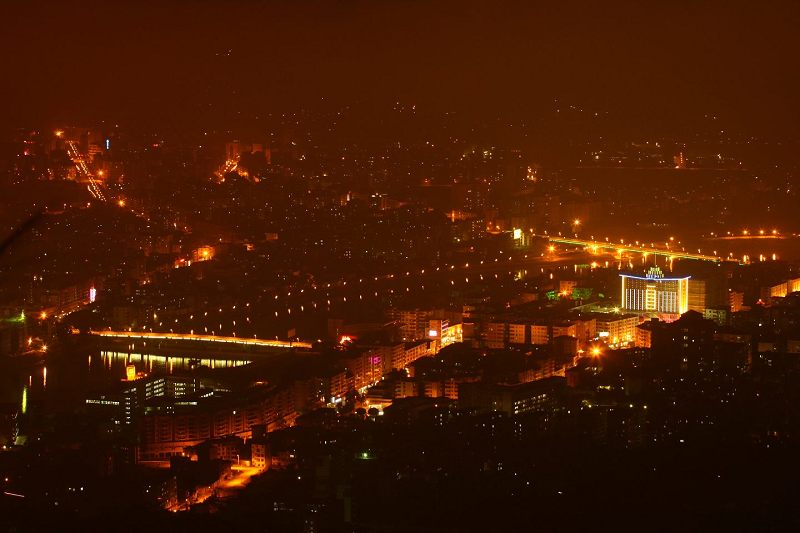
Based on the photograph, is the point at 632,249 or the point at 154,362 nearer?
the point at 154,362

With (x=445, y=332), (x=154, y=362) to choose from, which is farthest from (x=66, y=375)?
(x=445, y=332)

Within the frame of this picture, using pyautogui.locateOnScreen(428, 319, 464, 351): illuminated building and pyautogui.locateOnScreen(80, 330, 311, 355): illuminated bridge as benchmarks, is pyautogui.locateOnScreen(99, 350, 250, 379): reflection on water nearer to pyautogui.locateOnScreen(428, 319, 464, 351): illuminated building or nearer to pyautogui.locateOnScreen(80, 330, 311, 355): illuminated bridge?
pyautogui.locateOnScreen(80, 330, 311, 355): illuminated bridge

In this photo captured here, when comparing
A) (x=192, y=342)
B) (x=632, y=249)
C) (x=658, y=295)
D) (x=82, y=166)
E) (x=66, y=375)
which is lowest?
(x=66, y=375)

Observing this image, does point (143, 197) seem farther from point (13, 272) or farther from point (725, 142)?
point (725, 142)

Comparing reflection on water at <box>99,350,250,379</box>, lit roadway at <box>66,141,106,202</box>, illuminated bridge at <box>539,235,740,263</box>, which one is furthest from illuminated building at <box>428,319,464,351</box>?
lit roadway at <box>66,141,106,202</box>

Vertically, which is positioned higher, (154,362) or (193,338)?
(193,338)

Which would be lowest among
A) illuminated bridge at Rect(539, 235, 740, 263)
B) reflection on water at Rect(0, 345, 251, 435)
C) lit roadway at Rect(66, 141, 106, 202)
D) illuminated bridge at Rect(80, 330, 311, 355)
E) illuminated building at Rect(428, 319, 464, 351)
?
reflection on water at Rect(0, 345, 251, 435)

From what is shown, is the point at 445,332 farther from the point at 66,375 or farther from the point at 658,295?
the point at 66,375

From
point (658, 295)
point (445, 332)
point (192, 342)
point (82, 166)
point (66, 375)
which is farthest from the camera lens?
point (82, 166)
